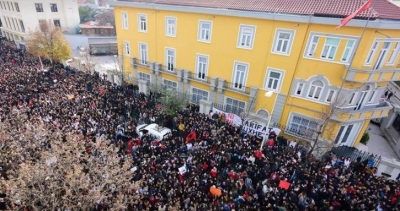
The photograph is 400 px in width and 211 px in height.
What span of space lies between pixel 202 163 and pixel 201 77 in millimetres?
10960

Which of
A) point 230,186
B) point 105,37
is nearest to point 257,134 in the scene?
point 230,186

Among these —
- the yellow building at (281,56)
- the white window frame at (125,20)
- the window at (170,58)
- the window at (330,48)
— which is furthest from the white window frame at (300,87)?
the white window frame at (125,20)

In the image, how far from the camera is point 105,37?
48344 mm

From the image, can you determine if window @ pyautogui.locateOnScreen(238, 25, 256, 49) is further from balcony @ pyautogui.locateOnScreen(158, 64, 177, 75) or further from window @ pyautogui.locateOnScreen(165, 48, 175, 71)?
balcony @ pyautogui.locateOnScreen(158, 64, 177, 75)

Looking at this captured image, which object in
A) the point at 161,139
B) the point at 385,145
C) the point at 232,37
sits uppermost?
the point at 232,37

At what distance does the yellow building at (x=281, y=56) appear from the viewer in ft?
53.9

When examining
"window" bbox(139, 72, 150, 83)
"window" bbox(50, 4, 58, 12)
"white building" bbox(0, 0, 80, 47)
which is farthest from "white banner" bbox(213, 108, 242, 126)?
"window" bbox(50, 4, 58, 12)

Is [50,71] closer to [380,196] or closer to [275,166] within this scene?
[275,166]

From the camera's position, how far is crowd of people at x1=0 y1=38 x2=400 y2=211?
1263 cm

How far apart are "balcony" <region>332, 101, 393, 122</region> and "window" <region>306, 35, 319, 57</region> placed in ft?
15.0

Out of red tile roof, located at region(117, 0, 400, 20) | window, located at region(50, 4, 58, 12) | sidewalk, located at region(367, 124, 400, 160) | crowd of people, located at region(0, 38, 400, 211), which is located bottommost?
sidewalk, located at region(367, 124, 400, 160)

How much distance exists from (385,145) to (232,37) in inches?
767

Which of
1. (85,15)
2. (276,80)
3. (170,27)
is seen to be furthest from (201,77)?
(85,15)

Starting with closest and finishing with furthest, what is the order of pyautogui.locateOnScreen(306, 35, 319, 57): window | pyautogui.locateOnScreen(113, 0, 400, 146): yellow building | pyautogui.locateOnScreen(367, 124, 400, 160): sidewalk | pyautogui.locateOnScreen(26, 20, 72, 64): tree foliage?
pyautogui.locateOnScreen(113, 0, 400, 146): yellow building → pyautogui.locateOnScreen(306, 35, 319, 57): window → pyautogui.locateOnScreen(367, 124, 400, 160): sidewalk → pyautogui.locateOnScreen(26, 20, 72, 64): tree foliage
